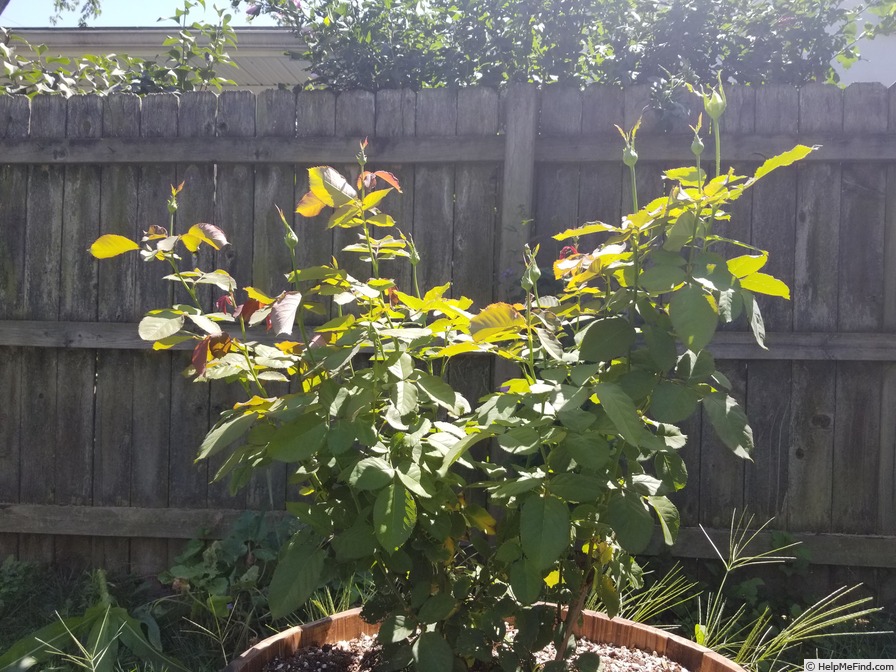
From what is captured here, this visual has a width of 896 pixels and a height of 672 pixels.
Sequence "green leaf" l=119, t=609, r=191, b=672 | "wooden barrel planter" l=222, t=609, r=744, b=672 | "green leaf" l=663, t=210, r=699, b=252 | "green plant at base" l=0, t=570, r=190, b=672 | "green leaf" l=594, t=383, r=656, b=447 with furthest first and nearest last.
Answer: "green leaf" l=119, t=609, r=191, b=672 < "green plant at base" l=0, t=570, r=190, b=672 < "wooden barrel planter" l=222, t=609, r=744, b=672 < "green leaf" l=663, t=210, r=699, b=252 < "green leaf" l=594, t=383, r=656, b=447

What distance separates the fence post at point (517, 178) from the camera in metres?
3.07

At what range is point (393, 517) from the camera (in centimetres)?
128

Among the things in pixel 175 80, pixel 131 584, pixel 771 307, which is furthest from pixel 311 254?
pixel 771 307

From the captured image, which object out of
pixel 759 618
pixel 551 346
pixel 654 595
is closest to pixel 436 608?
pixel 551 346

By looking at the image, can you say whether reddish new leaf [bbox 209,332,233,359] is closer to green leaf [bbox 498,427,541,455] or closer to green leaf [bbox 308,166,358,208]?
green leaf [bbox 308,166,358,208]

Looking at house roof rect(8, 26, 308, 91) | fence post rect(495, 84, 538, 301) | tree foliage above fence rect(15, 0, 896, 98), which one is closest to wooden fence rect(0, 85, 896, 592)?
fence post rect(495, 84, 538, 301)

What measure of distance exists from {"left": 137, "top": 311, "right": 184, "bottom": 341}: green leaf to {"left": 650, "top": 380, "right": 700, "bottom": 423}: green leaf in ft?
2.57

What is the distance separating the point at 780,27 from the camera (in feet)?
10.8

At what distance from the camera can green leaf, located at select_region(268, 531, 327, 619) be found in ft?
4.56

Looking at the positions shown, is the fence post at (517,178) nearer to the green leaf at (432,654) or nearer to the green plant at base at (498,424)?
the green plant at base at (498,424)

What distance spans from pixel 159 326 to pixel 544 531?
28.0 inches

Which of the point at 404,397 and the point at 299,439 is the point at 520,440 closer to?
the point at 404,397

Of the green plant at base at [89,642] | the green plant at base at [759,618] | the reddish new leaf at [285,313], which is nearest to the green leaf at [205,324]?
the reddish new leaf at [285,313]

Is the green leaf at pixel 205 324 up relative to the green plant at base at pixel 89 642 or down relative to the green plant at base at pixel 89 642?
up
